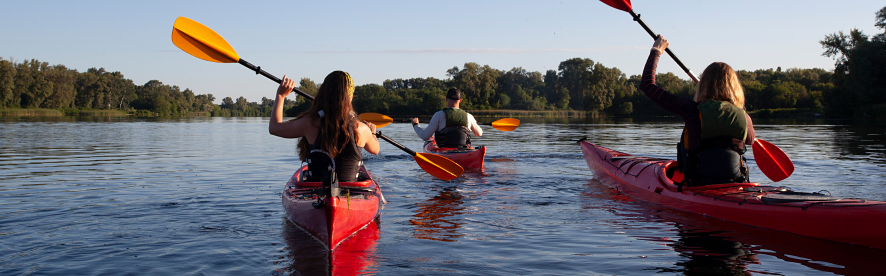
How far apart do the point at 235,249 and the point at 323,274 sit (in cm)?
98

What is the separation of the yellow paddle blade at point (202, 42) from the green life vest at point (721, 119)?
4279 millimetres

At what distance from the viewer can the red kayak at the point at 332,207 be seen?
3699mm

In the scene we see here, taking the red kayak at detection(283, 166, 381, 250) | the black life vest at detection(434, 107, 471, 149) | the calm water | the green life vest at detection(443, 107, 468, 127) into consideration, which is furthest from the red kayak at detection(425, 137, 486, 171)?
the red kayak at detection(283, 166, 381, 250)

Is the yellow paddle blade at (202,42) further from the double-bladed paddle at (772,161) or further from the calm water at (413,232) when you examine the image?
the double-bladed paddle at (772,161)

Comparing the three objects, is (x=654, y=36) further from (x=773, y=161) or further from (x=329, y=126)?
(x=329, y=126)

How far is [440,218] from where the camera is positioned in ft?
17.6

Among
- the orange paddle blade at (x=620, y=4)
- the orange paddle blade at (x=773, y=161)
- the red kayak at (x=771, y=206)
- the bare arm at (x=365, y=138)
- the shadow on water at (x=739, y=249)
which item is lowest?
the shadow on water at (x=739, y=249)

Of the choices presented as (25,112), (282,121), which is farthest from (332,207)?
(25,112)

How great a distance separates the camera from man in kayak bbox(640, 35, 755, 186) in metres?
4.71

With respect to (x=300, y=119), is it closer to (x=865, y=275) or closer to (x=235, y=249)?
(x=235, y=249)

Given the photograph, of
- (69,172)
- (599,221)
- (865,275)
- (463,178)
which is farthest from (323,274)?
(69,172)

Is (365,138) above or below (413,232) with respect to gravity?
above

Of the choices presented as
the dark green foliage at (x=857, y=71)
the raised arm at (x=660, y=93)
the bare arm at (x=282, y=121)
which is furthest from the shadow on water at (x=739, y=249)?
the dark green foliage at (x=857, y=71)

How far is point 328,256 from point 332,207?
1.30 ft
